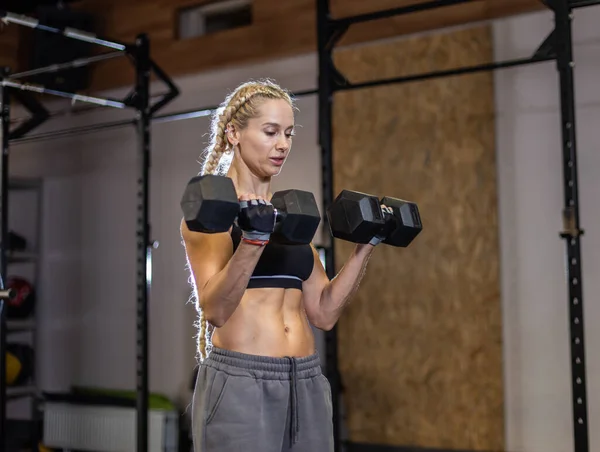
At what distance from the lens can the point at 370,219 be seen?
5.82ft

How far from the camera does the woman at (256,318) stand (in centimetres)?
162

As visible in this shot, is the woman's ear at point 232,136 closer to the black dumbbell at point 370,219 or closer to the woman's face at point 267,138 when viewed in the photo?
the woman's face at point 267,138

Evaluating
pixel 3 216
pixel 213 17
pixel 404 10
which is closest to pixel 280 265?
pixel 404 10

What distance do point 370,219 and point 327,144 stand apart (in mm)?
1468

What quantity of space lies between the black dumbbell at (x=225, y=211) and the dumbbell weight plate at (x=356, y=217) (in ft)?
0.55

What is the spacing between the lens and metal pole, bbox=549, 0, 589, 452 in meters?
2.62

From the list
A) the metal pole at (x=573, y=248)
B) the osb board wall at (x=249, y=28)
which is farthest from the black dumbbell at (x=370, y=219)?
the osb board wall at (x=249, y=28)

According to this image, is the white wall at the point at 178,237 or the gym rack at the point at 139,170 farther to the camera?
the white wall at the point at 178,237

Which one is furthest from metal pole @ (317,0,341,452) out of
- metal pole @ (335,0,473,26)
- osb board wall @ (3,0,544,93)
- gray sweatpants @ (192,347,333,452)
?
gray sweatpants @ (192,347,333,452)

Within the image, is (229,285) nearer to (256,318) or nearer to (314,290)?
(256,318)

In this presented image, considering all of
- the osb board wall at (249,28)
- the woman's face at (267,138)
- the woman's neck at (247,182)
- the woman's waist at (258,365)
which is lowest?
the woman's waist at (258,365)

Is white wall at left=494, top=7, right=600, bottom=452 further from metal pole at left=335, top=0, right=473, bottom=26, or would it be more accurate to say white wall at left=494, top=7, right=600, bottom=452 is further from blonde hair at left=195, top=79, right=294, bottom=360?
blonde hair at left=195, top=79, right=294, bottom=360

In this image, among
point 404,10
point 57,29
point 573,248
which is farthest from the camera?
point 57,29

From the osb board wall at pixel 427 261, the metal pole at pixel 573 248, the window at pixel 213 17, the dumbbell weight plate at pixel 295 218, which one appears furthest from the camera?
the window at pixel 213 17
